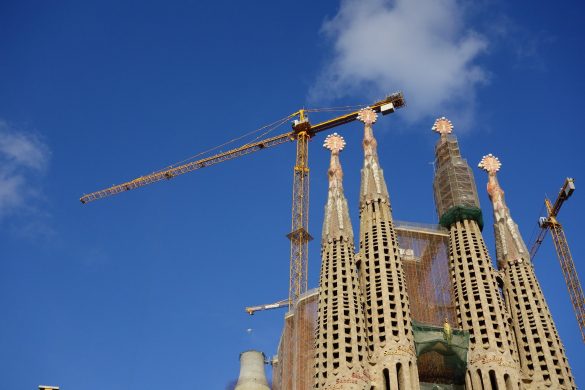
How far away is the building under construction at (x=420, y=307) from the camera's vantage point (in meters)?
53.8

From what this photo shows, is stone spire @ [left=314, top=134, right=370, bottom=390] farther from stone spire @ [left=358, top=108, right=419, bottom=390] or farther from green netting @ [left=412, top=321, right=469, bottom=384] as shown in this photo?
green netting @ [left=412, top=321, right=469, bottom=384]

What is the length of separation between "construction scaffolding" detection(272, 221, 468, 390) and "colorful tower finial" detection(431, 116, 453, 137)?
440 inches

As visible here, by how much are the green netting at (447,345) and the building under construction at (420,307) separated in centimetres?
7

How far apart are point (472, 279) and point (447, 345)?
688cm

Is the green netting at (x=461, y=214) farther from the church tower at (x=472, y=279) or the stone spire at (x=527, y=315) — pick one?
the stone spire at (x=527, y=315)

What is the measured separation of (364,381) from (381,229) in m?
13.6

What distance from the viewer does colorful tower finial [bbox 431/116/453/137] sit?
241ft

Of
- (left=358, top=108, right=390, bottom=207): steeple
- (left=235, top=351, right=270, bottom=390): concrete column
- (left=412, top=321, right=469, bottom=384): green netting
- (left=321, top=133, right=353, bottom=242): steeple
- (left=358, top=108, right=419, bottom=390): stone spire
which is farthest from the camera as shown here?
(left=358, top=108, right=390, bottom=207): steeple

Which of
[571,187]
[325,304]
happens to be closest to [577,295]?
[571,187]

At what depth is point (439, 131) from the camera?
73562mm

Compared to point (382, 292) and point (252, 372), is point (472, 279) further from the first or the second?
point (252, 372)

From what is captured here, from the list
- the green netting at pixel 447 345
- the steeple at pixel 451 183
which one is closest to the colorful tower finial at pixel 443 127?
the steeple at pixel 451 183

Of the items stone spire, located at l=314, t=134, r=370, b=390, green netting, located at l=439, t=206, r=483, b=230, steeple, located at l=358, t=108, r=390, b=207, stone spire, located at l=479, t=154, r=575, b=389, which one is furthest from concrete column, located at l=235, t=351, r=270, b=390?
stone spire, located at l=479, t=154, r=575, b=389

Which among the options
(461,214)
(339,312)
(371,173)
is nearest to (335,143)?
(371,173)
